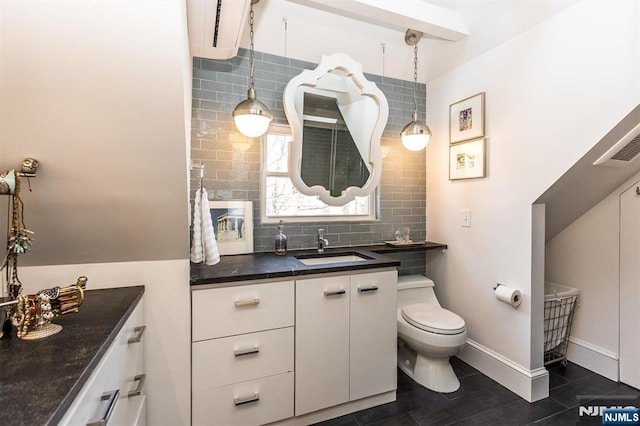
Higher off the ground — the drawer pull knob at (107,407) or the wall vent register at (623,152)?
the wall vent register at (623,152)

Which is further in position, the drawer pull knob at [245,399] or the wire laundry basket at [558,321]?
the wire laundry basket at [558,321]

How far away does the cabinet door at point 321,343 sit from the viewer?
1726 mm

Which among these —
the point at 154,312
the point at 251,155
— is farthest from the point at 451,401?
the point at 251,155

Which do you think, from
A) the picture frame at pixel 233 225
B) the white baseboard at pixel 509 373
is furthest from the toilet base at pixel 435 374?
the picture frame at pixel 233 225

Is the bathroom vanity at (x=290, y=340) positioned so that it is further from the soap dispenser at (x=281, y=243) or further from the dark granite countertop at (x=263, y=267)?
the soap dispenser at (x=281, y=243)

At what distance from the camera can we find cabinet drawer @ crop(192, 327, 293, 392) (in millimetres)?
1561

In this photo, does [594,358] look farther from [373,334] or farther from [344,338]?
[344,338]

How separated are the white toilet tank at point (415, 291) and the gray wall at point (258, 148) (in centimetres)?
25

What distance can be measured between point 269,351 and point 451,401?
1.21m

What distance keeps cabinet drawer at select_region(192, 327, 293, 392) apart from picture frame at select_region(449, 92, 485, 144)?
6.06ft

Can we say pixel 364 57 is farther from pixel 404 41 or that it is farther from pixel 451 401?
pixel 451 401

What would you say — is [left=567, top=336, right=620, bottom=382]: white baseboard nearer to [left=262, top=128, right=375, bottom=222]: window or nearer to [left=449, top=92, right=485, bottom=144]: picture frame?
[left=449, top=92, right=485, bottom=144]: picture frame

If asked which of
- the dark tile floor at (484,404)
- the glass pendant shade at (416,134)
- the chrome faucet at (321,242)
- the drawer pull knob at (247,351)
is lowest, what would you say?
the dark tile floor at (484,404)

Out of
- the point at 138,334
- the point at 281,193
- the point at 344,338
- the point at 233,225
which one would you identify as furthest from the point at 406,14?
the point at 138,334
